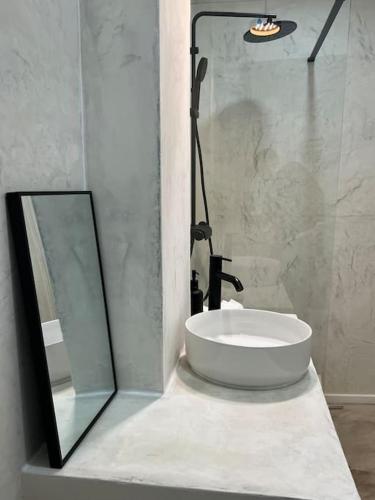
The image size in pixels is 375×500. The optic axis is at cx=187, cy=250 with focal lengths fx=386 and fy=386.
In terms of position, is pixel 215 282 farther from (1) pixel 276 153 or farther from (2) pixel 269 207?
(1) pixel 276 153

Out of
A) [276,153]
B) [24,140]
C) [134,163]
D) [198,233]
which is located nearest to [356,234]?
[276,153]

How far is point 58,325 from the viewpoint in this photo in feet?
2.48

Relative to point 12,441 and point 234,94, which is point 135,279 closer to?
point 12,441

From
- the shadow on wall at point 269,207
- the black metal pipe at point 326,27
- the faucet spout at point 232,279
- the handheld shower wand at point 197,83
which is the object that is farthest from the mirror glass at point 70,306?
the black metal pipe at point 326,27

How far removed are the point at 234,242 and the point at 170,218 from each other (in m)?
1.11

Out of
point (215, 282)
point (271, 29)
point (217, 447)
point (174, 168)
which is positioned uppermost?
point (271, 29)

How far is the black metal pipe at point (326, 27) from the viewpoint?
5.57ft

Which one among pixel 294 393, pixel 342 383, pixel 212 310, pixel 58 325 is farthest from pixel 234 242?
pixel 58 325

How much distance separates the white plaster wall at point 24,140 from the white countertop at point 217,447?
0.09m

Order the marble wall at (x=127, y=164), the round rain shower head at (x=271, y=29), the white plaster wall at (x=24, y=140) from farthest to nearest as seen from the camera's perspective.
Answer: the round rain shower head at (x=271, y=29) → the marble wall at (x=127, y=164) → the white plaster wall at (x=24, y=140)

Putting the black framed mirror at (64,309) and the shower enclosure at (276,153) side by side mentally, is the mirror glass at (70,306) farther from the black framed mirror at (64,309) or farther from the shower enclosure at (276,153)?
the shower enclosure at (276,153)

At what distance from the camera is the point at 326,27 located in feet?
5.98

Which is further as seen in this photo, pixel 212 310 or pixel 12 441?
pixel 212 310

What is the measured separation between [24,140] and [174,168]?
1.46 ft
